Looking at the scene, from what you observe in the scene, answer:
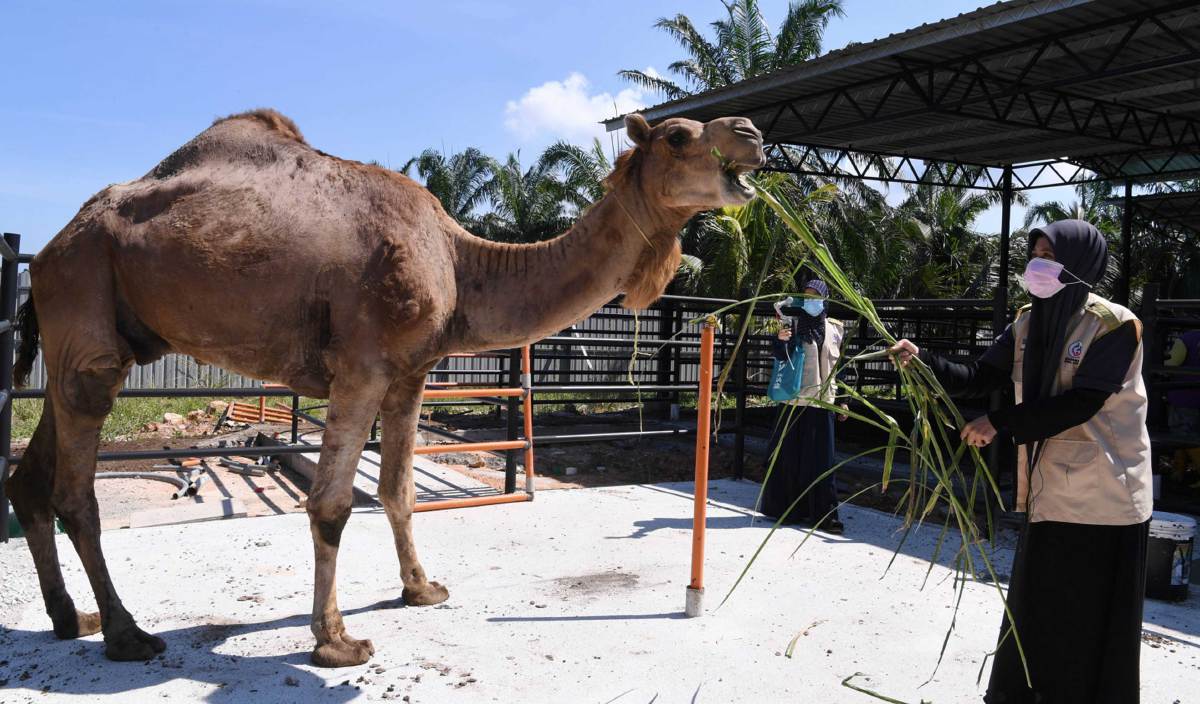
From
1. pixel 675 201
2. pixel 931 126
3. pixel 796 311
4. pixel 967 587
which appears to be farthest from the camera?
pixel 931 126

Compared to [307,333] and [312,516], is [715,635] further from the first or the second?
[307,333]

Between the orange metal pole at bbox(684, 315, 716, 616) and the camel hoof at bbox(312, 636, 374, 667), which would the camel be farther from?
the orange metal pole at bbox(684, 315, 716, 616)

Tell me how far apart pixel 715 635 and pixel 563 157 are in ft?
76.2

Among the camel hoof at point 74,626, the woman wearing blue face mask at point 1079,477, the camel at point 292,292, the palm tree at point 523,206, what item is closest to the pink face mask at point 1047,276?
the woman wearing blue face mask at point 1079,477

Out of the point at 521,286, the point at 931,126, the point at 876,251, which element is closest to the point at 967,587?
the point at 521,286

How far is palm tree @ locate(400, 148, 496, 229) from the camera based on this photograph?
31.0 meters

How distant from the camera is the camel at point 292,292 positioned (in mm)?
3430

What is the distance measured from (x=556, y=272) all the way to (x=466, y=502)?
118 inches

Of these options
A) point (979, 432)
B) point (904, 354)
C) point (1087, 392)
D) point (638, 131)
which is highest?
point (638, 131)

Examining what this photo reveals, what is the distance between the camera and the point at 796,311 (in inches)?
251

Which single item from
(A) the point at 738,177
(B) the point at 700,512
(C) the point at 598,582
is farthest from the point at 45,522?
(A) the point at 738,177

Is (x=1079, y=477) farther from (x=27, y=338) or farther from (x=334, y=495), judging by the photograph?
(x=27, y=338)

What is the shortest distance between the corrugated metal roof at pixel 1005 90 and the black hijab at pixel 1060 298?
22.3ft

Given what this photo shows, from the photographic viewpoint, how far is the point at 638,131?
3.55 metres
